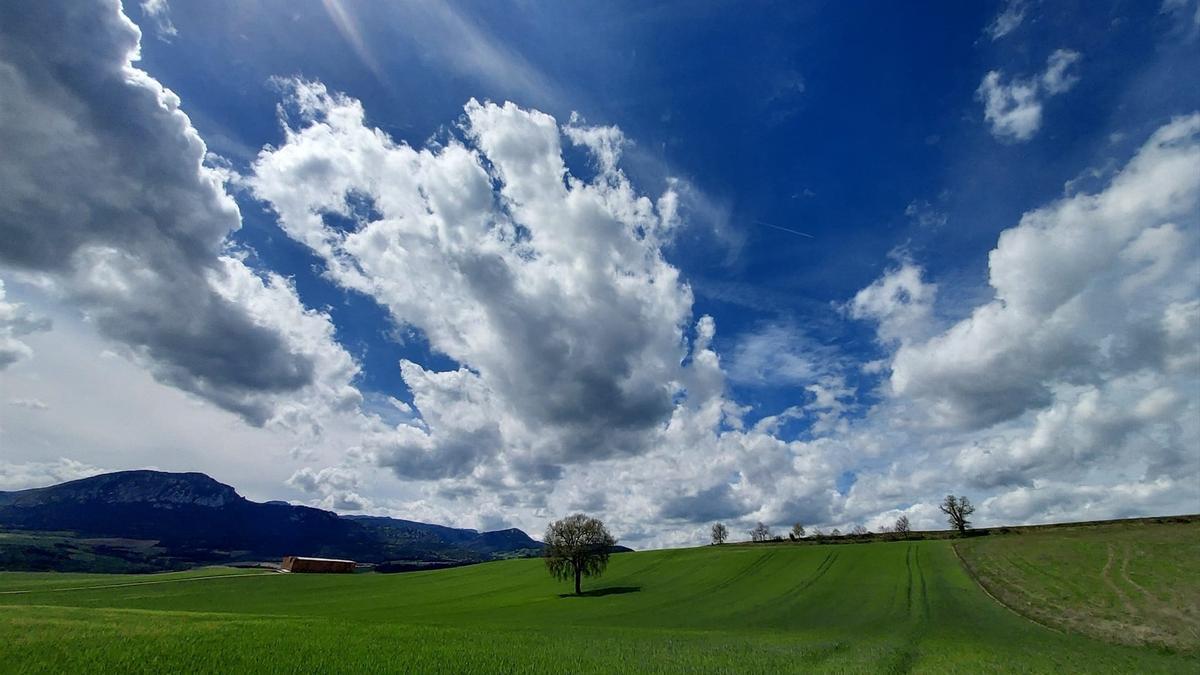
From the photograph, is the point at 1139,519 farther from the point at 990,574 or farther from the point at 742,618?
the point at 742,618

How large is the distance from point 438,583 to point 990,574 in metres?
97.5

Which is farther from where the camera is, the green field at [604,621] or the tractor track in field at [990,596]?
the tractor track in field at [990,596]

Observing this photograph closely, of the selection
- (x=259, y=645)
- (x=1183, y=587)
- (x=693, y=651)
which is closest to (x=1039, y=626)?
(x=1183, y=587)

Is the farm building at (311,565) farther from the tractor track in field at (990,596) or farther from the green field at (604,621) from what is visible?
the tractor track in field at (990,596)

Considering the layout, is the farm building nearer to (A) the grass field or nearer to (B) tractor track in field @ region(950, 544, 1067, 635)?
(B) tractor track in field @ region(950, 544, 1067, 635)

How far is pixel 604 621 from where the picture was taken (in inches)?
2274

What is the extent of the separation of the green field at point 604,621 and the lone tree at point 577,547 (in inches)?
184

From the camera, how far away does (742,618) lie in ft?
197

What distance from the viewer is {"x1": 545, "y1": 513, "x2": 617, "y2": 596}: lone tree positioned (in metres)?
89.0

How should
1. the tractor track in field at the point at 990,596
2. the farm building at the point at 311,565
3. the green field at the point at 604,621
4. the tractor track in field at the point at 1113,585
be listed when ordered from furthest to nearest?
the farm building at the point at 311,565, the tractor track in field at the point at 990,596, the tractor track in field at the point at 1113,585, the green field at the point at 604,621

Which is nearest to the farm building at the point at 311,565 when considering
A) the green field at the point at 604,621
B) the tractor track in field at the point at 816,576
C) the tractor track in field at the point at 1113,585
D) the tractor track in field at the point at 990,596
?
A: the green field at the point at 604,621

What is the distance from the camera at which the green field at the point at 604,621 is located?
1019 inches

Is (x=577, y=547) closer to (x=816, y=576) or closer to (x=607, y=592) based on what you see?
(x=607, y=592)

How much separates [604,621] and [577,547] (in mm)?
32116
